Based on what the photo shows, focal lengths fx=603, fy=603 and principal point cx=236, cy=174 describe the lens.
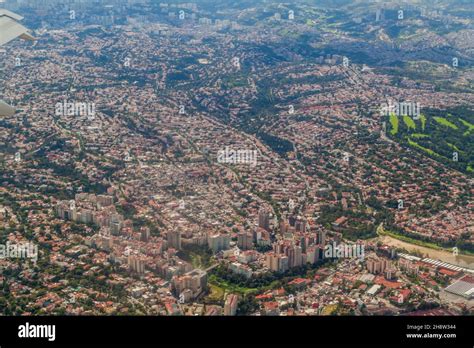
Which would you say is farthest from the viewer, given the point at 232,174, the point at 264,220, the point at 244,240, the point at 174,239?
the point at 232,174

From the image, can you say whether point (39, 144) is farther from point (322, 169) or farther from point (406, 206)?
point (406, 206)

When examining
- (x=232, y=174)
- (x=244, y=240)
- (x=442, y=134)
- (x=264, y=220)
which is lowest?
(x=244, y=240)

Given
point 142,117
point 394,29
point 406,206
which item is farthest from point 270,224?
point 394,29

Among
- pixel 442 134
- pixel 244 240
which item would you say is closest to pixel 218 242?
pixel 244 240

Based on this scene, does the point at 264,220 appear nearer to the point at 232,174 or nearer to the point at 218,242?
the point at 218,242

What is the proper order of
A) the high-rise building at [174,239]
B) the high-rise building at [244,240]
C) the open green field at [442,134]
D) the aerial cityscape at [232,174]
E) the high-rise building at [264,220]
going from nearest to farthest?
the aerial cityscape at [232,174]
the high-rise building at [174,239]
the high-rise building at [244,240]
the high-rise building at [264,220]
the open green field at [442,134]

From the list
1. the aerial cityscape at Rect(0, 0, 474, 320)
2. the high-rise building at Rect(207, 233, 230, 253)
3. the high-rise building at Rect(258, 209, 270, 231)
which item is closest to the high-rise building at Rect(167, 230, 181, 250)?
the aerial cityscape at Rect(0, 0, 474, 320)

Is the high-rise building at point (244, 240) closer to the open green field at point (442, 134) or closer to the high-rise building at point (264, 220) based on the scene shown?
the high-rise building at point (264, 220)

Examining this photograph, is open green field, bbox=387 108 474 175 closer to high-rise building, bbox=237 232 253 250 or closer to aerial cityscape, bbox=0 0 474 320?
aerial cityscape, bbox=0 0 474 320

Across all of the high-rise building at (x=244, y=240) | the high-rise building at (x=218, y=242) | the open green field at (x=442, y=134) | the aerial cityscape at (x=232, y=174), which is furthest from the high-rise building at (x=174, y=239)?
the open green field at (x=442, y=134)
